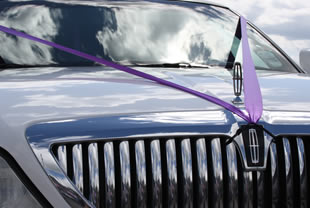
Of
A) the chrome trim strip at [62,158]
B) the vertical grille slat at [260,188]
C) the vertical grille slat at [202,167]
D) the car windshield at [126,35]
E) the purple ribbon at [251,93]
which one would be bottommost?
the vertical grille slat at [260,188]

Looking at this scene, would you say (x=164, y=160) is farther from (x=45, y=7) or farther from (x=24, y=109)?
(x=45, y=7)

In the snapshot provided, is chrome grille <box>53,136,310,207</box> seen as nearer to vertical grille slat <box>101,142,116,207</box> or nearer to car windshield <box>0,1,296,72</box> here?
vertical grille slat <box>101,142,116,207</box>

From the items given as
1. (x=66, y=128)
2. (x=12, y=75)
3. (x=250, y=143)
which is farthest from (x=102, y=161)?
(x=12, y=75)

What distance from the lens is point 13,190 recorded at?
6.65ft

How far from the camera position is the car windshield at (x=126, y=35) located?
130 inches

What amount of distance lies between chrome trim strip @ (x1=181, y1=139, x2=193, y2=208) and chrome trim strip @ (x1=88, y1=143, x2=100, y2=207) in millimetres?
289

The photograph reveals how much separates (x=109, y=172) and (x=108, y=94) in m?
0.38

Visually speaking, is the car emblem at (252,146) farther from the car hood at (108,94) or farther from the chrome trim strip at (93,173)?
the chrome trim strip at (93,173)

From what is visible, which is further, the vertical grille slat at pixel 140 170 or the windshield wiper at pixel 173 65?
the windshield wiper at pixel 173 65

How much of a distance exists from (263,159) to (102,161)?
553 millimetres

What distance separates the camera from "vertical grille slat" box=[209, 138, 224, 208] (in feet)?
6.90

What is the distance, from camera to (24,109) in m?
2.13

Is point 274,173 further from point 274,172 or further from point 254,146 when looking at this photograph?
point 254,146

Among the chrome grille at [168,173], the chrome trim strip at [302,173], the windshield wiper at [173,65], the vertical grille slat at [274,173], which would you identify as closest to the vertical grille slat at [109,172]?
the chrome grille at [168,173]
